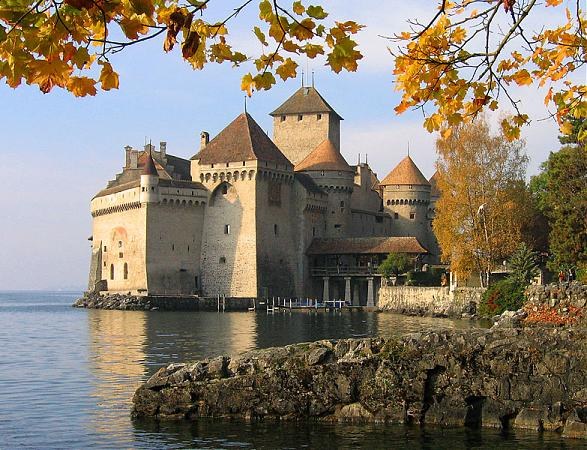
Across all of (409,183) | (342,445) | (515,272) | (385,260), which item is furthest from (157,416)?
(409,183)

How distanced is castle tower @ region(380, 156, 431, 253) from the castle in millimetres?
4690

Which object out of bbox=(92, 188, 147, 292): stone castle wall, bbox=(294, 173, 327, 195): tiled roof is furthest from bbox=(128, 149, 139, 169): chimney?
bbox=(294, 173, 327, 195): tiled roof

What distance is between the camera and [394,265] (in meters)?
64.1

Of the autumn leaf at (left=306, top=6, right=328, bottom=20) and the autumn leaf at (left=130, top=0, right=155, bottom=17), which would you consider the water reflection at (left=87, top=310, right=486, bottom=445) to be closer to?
the autumn leaf at (left=306, top=6, right=328, bottom=20)

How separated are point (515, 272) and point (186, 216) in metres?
29.3

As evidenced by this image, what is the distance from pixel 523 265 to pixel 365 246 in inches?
945

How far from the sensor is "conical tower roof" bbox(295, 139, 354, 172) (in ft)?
245

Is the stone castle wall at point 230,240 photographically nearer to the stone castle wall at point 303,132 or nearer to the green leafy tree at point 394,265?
the green leafy tree at point 394,265

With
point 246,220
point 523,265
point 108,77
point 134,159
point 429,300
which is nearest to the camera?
point 108,77

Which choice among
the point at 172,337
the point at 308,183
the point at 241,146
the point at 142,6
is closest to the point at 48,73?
the point at 142,6

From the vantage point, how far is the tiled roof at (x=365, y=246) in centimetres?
6706

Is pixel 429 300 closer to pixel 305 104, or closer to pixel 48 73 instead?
pixel 305 104

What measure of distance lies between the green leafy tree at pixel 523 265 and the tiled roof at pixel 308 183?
25.8 m

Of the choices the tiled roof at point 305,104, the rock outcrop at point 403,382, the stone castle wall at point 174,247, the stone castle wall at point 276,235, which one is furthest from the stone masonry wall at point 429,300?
the rock outcrop at point 403,382
